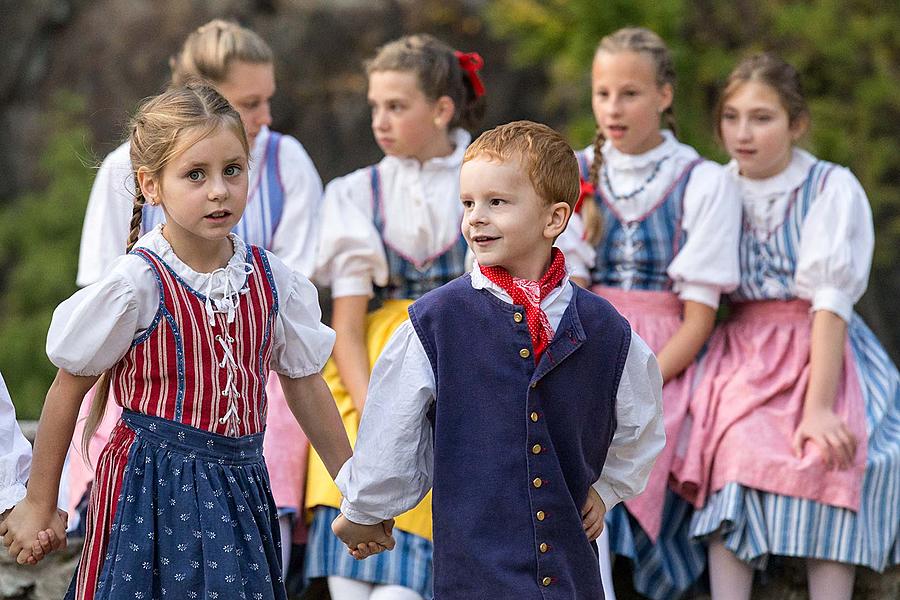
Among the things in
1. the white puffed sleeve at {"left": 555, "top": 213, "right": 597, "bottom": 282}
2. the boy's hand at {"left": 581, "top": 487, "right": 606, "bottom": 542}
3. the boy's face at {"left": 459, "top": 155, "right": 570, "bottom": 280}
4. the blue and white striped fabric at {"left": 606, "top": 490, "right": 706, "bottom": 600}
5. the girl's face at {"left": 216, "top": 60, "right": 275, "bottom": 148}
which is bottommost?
the blue and white striped fabric at {"left": 606, "top": 490, "right": 706, "bottom": 600}

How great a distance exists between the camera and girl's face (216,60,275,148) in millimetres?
3395

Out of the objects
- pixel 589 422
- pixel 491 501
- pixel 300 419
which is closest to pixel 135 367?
pixel 300 419

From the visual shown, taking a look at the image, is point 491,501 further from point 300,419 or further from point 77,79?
point 77,79

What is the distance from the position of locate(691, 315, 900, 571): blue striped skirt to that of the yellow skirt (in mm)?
699

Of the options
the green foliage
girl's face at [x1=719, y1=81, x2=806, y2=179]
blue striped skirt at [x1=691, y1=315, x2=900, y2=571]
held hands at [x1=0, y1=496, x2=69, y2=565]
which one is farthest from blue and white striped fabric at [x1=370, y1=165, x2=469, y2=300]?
the green foliage

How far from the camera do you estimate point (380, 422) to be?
2.42 metres

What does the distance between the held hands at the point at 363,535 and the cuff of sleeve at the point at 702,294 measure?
118 cm

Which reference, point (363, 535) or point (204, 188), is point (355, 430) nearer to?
point (363, 535)

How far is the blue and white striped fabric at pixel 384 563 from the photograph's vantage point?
119 inches

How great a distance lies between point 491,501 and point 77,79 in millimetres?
5582

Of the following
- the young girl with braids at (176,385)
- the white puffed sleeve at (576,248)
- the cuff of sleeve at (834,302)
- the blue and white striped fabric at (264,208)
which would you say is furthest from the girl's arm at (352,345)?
the cuff of sleeve at (834,302)

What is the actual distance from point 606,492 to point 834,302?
→ 3.38ft

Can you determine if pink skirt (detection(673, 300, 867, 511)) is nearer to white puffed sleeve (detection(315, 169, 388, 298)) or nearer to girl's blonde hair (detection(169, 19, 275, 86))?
white puffed sleeve (detection(315, 169, 388, 298))

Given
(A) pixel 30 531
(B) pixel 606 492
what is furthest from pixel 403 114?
(A) pixel 30 531
